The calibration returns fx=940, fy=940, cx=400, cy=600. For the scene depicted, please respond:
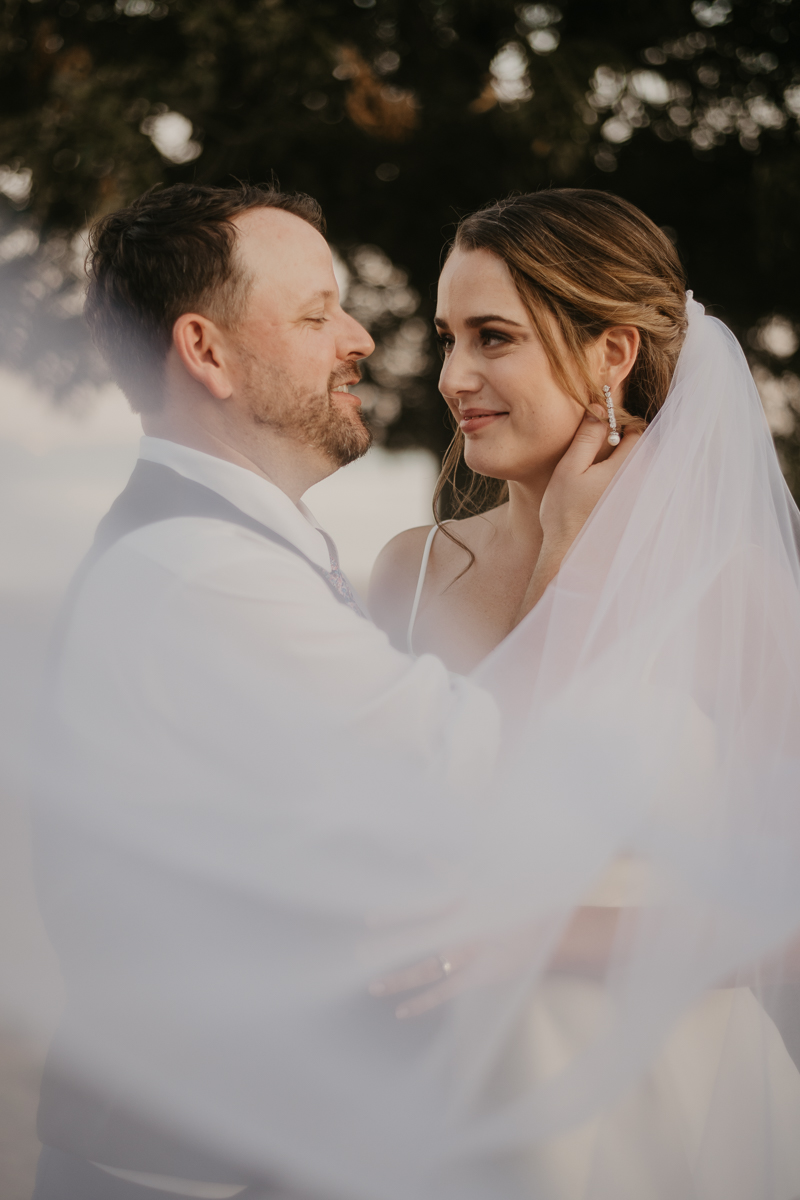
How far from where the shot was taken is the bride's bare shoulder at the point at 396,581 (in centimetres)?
303

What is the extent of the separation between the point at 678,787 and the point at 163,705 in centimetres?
100

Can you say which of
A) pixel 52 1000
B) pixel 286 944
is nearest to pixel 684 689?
pixel 286 944

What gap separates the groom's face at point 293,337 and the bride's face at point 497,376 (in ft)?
1.00

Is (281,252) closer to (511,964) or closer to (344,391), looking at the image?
(344,391)

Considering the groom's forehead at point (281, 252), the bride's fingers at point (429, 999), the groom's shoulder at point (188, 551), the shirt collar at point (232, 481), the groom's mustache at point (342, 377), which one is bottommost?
the bride's fingers at point (429, 999)

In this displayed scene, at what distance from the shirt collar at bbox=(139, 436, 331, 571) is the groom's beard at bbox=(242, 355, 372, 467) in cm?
21

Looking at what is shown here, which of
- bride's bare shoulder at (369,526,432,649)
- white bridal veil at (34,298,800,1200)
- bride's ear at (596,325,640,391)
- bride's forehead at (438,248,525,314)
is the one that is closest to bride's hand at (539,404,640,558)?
bride's ear at (596,325,640,391)

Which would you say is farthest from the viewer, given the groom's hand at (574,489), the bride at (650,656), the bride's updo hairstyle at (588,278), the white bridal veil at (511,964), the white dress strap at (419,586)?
the white dress strap at (419,586)

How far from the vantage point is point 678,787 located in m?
1.82

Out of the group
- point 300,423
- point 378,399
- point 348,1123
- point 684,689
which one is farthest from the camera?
point 378,399

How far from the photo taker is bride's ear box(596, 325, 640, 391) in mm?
2486

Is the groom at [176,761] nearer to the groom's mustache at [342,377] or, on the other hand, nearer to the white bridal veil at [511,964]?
the white bridal veil at [511,964]

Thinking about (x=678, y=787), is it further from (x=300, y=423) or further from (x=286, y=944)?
(x=300, y=423)

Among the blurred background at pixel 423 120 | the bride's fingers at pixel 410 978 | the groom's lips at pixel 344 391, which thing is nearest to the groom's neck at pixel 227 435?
the groom's lips at pixel 344 391
